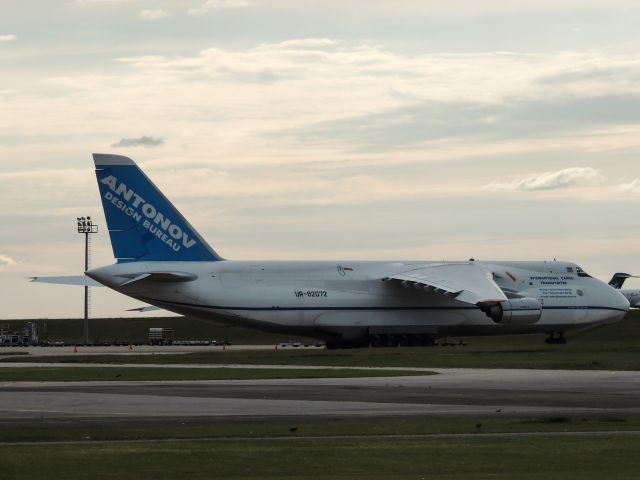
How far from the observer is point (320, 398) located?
3070 centimetres

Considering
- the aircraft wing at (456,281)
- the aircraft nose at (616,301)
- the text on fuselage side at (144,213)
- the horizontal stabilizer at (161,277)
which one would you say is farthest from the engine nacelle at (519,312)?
the text on fuselage side at (144,213)

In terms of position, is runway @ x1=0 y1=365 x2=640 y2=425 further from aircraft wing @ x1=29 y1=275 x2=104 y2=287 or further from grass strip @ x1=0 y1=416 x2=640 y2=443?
aircraft wing @ x1=29 y1=275 x2=104 y2=287

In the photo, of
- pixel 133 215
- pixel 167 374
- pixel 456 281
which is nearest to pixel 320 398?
pixel 167 374

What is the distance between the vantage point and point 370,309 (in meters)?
72.8

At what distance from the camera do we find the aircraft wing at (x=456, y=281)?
6962cm

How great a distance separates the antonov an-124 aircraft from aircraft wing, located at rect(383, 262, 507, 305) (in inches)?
2.2

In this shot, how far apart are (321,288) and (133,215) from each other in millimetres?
10605

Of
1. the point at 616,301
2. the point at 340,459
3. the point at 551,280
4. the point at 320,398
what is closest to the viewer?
the point at 340,459

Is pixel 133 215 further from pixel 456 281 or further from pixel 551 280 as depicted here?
pixel 551 280

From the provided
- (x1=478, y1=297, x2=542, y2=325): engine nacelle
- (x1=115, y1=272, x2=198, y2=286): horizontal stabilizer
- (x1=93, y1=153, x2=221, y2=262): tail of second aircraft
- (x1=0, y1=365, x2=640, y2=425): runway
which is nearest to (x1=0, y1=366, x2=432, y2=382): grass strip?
(x1=0, y1=365, x2=640, y2=425): runway

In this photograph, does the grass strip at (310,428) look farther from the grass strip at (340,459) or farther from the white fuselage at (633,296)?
the white fuselage at (633,296)

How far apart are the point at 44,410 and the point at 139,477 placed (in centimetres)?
1101

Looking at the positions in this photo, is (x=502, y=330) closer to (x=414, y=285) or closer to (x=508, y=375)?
(x=414, y=285)

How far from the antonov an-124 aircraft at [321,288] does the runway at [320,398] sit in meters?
29.6
